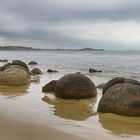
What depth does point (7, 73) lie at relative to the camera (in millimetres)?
15797

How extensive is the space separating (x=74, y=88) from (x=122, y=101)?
2.94 m

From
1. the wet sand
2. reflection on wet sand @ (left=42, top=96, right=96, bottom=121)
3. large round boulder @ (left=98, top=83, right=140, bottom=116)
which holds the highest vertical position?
large round boulder @ (left=98, top=83, right=140, bottom=116)

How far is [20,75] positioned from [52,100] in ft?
17.3

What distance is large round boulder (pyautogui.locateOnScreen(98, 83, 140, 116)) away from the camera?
8.57 meters

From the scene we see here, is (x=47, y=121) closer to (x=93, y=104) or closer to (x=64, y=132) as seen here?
(x=64, y=132)

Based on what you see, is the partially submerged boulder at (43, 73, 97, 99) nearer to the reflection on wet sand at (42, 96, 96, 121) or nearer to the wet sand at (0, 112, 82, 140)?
the reflection on wet sand at (42, 96, 96, 121)

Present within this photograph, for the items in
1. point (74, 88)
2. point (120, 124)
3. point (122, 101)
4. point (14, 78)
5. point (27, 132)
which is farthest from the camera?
point (14, 78)

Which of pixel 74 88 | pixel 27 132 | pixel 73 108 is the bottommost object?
pixel 73 108

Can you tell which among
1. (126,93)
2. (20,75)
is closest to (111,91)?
(126,93)

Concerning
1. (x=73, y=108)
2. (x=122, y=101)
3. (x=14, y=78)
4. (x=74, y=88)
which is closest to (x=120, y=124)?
(x=122, y=101)

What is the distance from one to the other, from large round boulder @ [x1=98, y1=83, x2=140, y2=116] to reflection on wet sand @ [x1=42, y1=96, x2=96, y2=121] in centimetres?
42

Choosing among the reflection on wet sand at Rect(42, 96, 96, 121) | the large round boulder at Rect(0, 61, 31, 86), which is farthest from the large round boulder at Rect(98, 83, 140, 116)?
the large round boulder at Rect(0, 61, 31, 86)

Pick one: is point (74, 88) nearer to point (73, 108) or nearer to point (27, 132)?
point (73, 108)

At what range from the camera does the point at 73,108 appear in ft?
31.5
